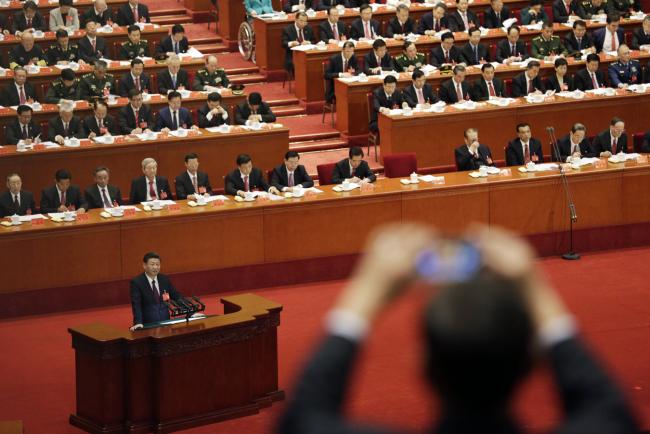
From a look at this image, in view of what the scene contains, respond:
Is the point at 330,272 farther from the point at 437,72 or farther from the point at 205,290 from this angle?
the point at 437,72

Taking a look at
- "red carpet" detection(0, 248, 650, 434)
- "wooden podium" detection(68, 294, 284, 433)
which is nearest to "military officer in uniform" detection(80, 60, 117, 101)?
"red carpet" detection(0, 248, 650, 434)

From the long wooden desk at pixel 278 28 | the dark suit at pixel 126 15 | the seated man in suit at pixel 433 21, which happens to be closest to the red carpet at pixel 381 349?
the seated man in suit at pixel 433 21

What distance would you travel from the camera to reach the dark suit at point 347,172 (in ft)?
39.1

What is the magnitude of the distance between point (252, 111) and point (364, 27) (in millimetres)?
3076

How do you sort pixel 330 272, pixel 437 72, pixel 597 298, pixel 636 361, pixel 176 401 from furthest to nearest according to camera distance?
pixel 437 72 < pixel 330 272 < pixel 597 298 < pixel 636 361 < pixel 176 401

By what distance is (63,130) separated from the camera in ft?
42.1

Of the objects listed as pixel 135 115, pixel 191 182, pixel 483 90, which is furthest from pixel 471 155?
pixel 135 115

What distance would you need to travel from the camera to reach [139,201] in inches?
455

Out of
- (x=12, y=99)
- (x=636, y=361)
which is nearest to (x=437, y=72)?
(x=12, y=99)

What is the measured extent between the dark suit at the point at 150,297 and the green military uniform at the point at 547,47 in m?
8.37

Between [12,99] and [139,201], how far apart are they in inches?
118

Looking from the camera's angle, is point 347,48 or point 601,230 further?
point 347,48

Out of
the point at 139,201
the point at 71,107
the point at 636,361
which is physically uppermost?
the point at 71,107

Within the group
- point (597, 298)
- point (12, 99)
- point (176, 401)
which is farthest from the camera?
point (12, 99)
